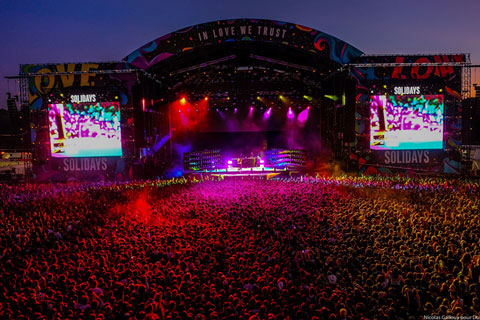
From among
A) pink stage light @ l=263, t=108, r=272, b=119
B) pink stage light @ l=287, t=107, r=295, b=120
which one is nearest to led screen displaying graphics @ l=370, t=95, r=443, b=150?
pink stage light @ l=287, t=107, r=295, b=120

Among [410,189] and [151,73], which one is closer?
[410,189]

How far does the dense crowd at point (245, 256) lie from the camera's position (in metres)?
3.99

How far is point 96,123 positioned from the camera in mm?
16234

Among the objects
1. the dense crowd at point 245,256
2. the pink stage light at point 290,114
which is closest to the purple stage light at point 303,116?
the pink stage light at point 290,114

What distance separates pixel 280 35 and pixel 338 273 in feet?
36.6

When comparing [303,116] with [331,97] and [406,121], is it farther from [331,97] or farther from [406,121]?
[406,121]

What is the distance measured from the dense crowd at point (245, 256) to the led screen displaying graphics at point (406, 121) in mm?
7071

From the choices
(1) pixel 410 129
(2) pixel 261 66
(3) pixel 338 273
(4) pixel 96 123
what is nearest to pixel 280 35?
(2) pixel 261 66

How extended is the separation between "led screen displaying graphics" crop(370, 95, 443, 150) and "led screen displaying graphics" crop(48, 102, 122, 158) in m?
12.3

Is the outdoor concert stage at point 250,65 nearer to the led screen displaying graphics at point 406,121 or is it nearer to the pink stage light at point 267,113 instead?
the led screen displaying graphics at point 406,121

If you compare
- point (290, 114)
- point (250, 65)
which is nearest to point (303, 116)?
point (290, 114)

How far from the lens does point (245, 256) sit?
17.8 ft

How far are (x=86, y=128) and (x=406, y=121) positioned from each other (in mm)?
15290

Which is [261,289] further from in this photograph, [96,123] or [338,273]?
[96,123]
